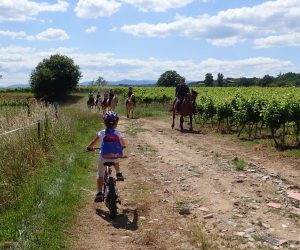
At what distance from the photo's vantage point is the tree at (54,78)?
81.7 metres

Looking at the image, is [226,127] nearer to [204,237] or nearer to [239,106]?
[239,106]

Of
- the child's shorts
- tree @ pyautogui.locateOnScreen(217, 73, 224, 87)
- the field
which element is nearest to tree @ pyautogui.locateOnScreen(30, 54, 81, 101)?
tree @ pyautogui.locateOnScreen(217, 73, 224, 87)

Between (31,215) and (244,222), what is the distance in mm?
3535

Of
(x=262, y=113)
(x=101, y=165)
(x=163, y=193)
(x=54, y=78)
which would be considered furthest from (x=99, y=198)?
(x=54, y=78)

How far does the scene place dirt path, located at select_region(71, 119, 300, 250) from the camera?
254 inches

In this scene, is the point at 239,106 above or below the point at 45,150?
above

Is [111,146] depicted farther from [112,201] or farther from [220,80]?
[220,80]

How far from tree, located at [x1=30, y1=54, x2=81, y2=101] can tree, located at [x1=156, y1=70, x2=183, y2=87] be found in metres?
31.5

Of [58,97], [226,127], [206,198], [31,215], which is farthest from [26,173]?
→ [58,97]

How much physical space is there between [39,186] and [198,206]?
317 centimetres

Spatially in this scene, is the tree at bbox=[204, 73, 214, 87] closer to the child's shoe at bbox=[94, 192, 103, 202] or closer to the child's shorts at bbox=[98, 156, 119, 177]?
the child's shorts at bbox=[98, 156, 119, 177]

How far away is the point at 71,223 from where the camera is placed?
23.4 ft

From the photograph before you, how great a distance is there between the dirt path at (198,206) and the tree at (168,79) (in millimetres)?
99179

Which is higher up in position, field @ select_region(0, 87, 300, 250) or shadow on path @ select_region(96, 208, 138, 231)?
field @ select_region(0, 87, 300, 250)
